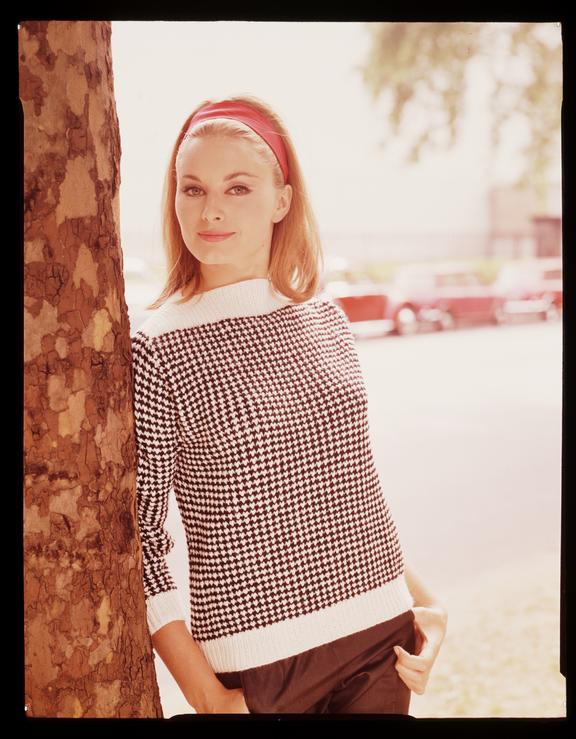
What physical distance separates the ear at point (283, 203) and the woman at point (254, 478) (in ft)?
0.06

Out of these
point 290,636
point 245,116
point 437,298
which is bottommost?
point 290,636

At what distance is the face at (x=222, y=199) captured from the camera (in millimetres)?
1448

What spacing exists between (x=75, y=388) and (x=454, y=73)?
3.34m

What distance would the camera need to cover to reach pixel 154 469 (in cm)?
140

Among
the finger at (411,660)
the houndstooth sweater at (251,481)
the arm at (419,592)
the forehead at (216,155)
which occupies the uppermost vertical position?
the forehead at (216,155)

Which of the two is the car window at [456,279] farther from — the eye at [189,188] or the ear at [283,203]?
the eye at [189,188]

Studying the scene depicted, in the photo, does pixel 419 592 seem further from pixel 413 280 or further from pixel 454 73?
pixel 413 280

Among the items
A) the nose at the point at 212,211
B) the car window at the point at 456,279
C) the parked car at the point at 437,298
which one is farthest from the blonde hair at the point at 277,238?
the car window at the point at 456,279

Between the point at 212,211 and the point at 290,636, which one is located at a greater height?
the point at 212,211

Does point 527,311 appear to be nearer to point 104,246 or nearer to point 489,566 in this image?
point 489,566

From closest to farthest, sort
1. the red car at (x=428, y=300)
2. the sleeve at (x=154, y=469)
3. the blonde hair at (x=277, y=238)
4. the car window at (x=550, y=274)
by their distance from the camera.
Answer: the sleeve at (x=154, y=469) → the blonde hair at (x=277, y=238) → the red car at (x=428, y=300) → the car window at (x=550, y=274)

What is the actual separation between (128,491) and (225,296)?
39 cm

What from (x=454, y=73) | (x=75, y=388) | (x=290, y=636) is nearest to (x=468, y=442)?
(x=454, y=73)

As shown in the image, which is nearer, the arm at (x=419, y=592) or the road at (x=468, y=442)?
the arm at (x=419, y=592)
